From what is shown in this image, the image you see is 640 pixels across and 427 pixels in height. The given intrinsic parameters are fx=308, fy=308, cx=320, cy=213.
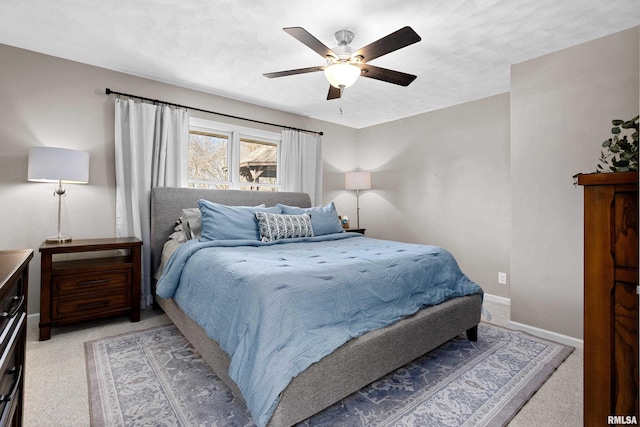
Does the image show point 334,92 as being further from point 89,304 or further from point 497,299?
point 497,299

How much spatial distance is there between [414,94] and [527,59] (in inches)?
46.9

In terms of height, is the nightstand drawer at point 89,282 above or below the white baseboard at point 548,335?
above

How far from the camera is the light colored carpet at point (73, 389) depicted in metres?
1.60

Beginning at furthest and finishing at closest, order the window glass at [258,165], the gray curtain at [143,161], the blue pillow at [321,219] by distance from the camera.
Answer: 1. the window glass at [258,165]
2. the blue pillow at [321,219]
3. the gray curtain at [143,161]

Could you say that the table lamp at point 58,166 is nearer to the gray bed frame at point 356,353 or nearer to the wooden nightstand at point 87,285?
the wooden nightstand at point 87,285

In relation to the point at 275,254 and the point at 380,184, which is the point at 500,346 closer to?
the point at 275,254

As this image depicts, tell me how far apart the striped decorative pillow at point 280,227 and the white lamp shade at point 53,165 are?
1.59 metres

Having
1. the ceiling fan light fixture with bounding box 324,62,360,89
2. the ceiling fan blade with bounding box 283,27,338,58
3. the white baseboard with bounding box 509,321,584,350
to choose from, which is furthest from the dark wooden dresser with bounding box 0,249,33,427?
the white baseboard with bounding box 509,321,584,350

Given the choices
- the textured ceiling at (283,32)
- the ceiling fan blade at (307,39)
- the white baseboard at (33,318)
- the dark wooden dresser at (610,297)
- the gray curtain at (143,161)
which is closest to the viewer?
the dark wooden dresser at (610,297)

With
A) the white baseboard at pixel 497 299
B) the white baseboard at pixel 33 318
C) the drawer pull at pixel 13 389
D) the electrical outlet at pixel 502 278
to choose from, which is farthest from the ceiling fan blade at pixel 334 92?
the white baseboard at pixel 33 318

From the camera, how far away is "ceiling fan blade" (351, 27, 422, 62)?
72.5 inches

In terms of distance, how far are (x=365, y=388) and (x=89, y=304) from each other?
238 centimetres

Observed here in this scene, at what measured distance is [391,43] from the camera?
1966 millimetres

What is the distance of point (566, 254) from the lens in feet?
8.41
